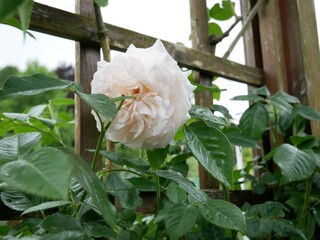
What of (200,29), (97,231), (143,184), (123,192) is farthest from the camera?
(200,29)

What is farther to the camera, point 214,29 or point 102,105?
point 214,29

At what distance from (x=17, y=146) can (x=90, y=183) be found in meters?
0.13

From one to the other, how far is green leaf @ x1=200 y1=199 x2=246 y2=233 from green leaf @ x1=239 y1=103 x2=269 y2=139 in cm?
44

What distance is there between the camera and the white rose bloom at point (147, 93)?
1.60ft

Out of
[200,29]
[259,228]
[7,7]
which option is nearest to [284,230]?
[259,228]

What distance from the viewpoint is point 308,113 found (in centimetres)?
99

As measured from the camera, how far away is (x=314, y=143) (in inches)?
36.2

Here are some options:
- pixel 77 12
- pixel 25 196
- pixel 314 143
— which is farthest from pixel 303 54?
pixel 25 196

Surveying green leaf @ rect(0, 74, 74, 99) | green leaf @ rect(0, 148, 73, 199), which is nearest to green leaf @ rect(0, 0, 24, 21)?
green leaf @ rect(0, 148, 73, 199)

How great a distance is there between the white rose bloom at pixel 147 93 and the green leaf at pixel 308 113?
0.59 metres

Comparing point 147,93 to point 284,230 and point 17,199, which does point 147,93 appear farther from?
point 284,230

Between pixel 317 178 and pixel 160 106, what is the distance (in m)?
0.68

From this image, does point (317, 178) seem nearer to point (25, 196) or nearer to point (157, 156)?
point (157, 156)

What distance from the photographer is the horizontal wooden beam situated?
2.49 ft
